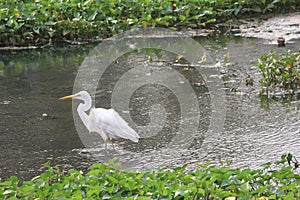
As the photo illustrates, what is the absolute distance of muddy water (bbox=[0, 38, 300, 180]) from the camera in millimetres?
5781

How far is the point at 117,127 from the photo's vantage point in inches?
231

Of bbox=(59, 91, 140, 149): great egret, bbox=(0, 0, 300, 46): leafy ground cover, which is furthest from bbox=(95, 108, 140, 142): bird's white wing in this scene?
bbox=(0, 0, 300, 46): leafy ground cover

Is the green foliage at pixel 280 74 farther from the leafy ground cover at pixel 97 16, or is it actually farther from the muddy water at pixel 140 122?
the leafy ground cover at pixel 97 16

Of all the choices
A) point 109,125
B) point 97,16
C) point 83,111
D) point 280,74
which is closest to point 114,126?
point 109,125

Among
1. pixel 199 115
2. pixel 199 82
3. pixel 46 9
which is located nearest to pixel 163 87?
pixel 199 82

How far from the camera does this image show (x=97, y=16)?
11.5 metres

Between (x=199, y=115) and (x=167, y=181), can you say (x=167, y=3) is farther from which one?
(x=167, y=181)

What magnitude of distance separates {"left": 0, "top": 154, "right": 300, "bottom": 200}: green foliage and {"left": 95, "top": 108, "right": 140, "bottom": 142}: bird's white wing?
140 cm

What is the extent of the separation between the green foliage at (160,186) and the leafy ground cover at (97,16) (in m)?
6.84

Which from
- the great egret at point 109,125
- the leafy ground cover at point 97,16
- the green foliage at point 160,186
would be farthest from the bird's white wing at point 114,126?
the leafy ground cover at point 97,16

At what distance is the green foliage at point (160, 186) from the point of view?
160 inches

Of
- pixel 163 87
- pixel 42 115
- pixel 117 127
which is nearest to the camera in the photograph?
pixel 117 127

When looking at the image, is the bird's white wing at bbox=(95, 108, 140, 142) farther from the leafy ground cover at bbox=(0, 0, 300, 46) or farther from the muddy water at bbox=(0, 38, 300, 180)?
the leafy ground cover at bbox=(0, 0, 300, 46)

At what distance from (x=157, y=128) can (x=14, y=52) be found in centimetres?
472
